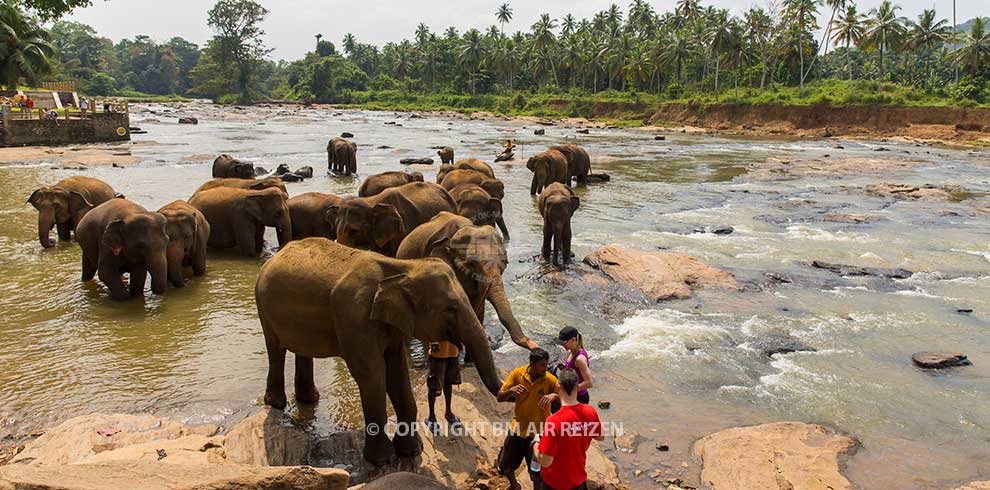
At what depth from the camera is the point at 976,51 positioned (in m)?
58.2

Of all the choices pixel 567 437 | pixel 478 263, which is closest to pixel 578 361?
pixel 567 437

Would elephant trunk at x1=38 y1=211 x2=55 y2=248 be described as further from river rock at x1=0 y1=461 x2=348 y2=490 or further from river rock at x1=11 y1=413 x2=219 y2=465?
river rock at x1=0 y1=461 x2=348 y2=490

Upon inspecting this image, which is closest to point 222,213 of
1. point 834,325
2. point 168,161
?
point 834,325

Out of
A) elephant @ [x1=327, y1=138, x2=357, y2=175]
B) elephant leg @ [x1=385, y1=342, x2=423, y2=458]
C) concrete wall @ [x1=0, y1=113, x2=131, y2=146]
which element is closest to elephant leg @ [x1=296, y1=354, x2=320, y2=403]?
elephant leg @ [x1=385, y1=342, x2=423, y2=458]

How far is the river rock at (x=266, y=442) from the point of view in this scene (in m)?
5.68

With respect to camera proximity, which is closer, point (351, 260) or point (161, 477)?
point (161, 477)

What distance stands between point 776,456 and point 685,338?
10.7 ft

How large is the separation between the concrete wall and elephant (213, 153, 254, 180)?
1917 cm

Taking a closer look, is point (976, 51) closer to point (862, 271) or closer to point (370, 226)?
point (862, 271)

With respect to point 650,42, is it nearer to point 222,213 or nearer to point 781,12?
point 781,12

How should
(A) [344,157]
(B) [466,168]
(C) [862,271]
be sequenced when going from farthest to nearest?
(A) [344,157] < (B) [466,168] < (C) [862,271]

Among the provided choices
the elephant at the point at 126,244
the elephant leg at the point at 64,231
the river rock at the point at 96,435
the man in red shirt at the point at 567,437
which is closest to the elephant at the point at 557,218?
the elephant at the point at 126,244

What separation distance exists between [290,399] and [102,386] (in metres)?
2.07

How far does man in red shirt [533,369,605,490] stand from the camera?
4.39 meters
